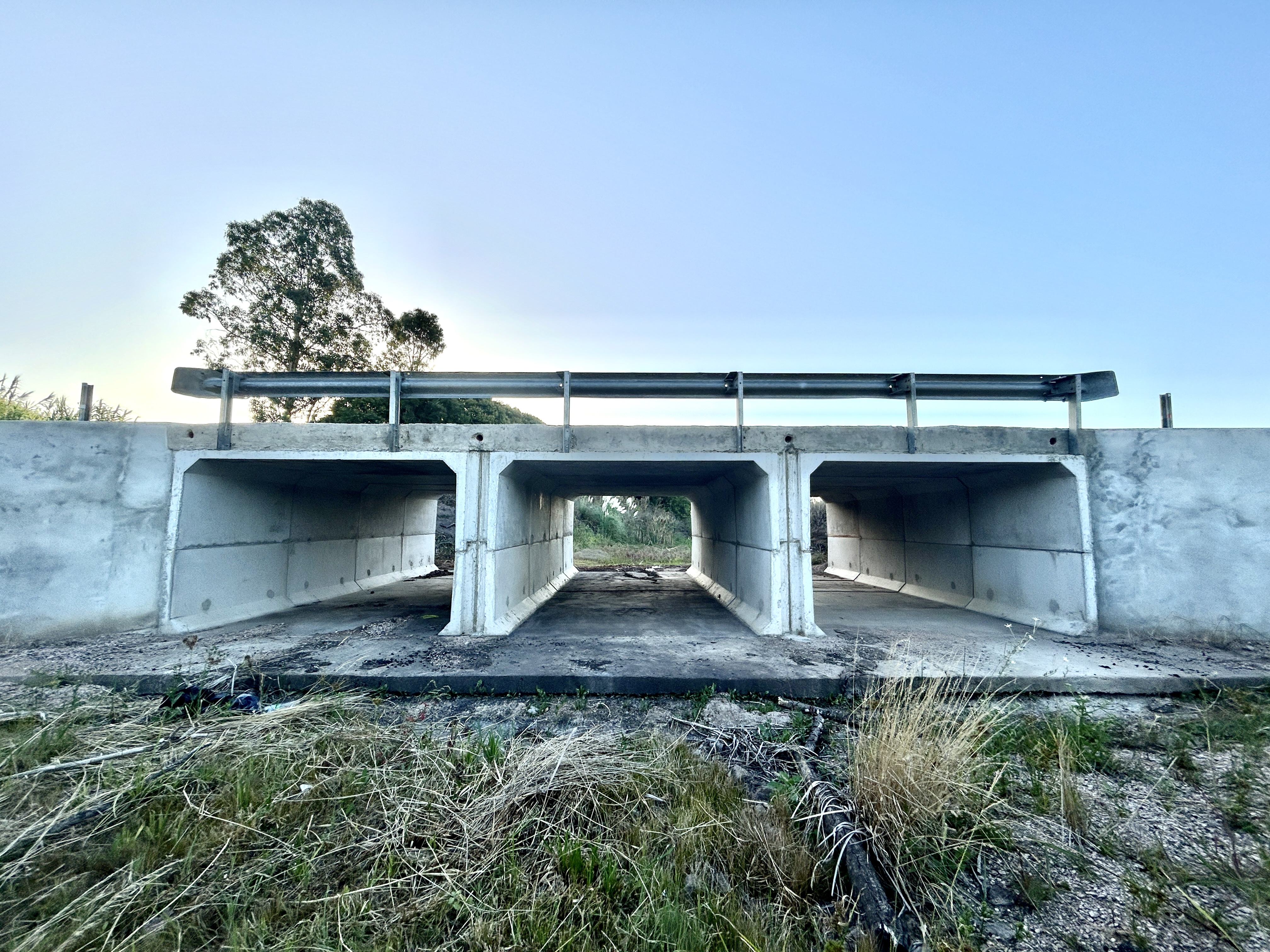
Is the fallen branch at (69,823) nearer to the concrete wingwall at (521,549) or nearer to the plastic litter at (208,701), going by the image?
the plastic litter at (208,701)

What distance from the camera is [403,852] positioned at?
2852 millimetres

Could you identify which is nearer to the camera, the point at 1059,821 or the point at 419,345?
the point at 1059,821

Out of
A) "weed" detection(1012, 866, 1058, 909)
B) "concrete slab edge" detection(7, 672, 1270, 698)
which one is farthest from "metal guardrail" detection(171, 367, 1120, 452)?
"weed" detection(1012, 866, 1058, 909)

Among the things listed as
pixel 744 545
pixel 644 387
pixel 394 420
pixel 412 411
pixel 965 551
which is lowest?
pixel 965 551

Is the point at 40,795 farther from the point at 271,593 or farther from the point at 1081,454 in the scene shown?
the point at 1081,454

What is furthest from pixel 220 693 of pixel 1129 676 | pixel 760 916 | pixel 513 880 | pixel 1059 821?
pixel 1129 676

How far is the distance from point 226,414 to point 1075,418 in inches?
456

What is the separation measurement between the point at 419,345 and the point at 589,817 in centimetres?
2055

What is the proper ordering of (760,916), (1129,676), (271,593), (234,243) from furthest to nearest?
(234,243) → (271,593) → (1129,676) → (760,916)

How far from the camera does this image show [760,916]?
2420mm

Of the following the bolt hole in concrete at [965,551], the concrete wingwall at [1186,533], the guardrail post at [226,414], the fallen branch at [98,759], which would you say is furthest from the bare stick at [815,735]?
the guardrail post at [226,414]

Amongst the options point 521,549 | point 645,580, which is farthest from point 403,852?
point 645,580

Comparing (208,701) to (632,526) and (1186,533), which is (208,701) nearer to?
(1186,533)

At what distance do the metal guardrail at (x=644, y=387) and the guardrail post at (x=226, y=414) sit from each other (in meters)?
0.01
